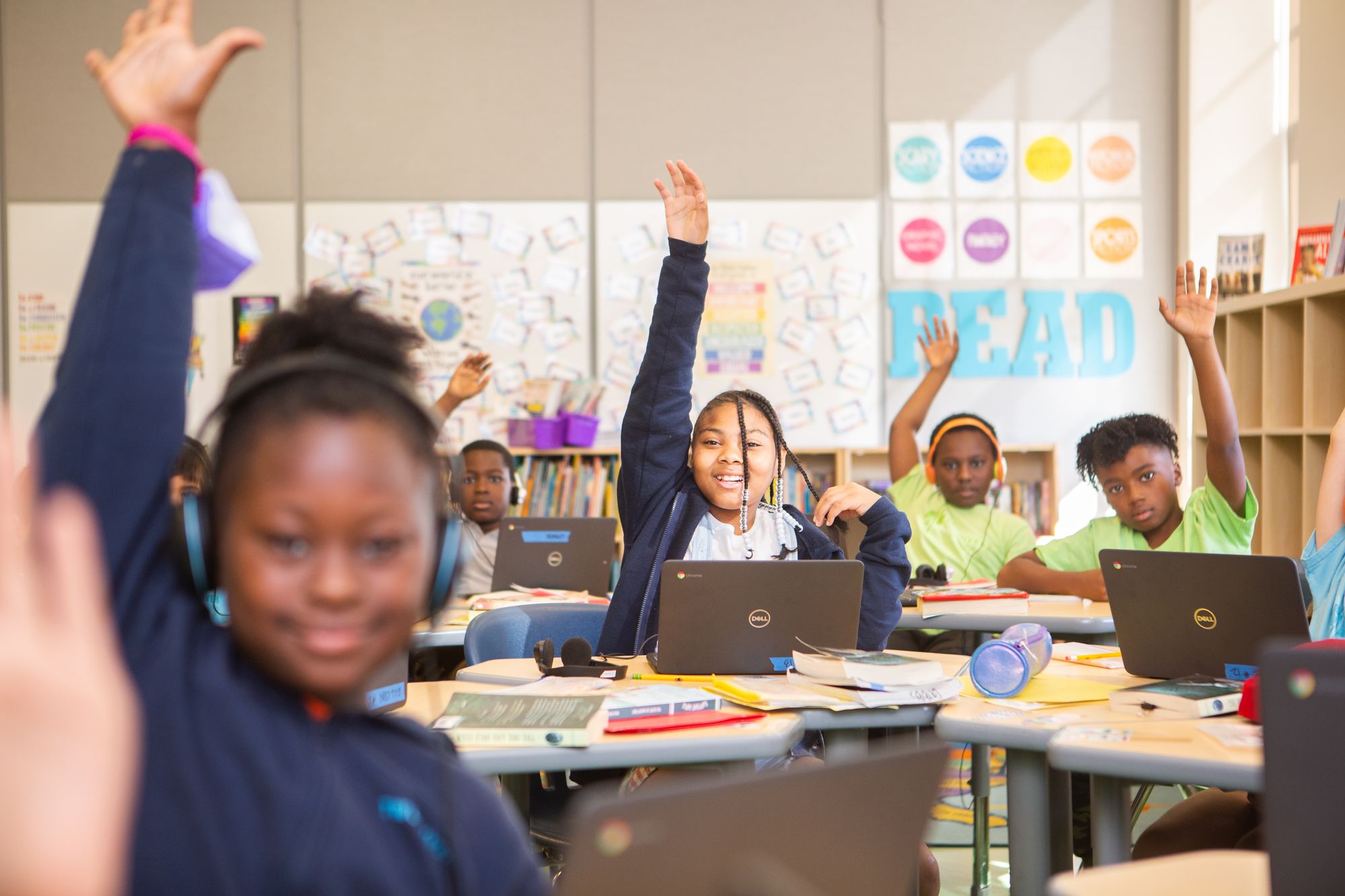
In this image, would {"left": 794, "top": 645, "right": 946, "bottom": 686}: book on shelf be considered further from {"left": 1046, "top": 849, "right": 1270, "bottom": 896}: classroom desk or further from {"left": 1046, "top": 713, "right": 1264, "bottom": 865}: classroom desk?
{"left": 1046, "top": 849, "right": 1270, "bottom": 896}: classroom desk

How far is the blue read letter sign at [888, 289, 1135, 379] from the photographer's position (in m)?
5.61

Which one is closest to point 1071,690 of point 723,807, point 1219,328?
point 723,807

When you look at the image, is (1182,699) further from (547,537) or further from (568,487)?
(568,487)

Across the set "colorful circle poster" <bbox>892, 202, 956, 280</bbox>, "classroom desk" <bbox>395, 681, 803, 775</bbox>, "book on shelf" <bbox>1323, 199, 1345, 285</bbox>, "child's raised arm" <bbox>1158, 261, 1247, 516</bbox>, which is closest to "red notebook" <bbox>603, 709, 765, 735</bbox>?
"classroom desk" <bbox>395, 681, 803, 775</bbox>

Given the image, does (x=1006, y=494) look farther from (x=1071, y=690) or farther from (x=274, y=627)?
(x=274, y=627)

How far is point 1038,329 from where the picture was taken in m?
5.61

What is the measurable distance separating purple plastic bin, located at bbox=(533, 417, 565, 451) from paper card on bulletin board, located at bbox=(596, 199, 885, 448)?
312mm

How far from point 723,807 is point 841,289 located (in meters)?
5.01

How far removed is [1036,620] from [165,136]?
2.64 metres

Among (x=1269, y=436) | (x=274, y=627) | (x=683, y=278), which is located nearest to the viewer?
(x=274, y=627)

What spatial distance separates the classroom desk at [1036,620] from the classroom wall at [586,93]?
3054 mm

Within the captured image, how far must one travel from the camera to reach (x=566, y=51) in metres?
5.69

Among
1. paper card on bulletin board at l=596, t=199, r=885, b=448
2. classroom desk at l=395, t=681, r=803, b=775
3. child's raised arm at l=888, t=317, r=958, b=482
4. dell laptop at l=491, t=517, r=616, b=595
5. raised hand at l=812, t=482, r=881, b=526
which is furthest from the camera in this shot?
paper card on bulletin board at l=596, t=199, r=885, b=448

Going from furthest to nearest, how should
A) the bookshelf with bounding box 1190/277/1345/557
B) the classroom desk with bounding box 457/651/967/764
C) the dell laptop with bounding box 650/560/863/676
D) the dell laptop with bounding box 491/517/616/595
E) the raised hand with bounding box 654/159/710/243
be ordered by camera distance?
the bookshelf with bounding box 1190/277/1345/557 < the dell laptop with bounding box 491/517/616/595 < the raised hand with bounding box 654/159/710/243 < the dell laptop with bounding box 650/560/863/676 < the classroom desk with bounding box 457/651/967/764
